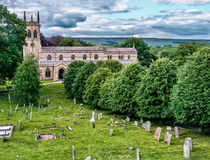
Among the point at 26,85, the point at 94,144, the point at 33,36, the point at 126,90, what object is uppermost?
the point at 33,36

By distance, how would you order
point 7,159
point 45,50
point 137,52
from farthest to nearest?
point 137,52 < point 45,50 < point 7,159

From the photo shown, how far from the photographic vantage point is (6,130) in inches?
944

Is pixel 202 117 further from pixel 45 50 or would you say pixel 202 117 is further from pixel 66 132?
pixel 45 50

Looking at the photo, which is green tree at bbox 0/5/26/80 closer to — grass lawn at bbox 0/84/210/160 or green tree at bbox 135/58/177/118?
grass lawn at bbox 0/84/210/160

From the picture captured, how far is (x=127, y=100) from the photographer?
32.8 meters

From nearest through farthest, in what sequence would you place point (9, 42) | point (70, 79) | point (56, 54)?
point (9, 42) → point (70, 79) → point (56, 54)

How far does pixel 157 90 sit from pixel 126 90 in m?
5.09

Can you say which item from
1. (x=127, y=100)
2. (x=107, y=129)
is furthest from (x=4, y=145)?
(x=127, y=100)

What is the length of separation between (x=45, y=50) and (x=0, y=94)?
33882mm

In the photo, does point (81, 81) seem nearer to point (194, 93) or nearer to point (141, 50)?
point (194, 93)

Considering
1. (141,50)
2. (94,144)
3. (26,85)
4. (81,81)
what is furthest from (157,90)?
(141,50)

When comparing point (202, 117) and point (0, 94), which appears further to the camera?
point (0, 94)

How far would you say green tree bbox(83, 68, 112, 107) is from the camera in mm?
40906

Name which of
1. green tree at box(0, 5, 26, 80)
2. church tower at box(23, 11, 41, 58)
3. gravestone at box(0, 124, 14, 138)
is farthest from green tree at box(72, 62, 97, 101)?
church tower at box(23, 11, 41, 58)
